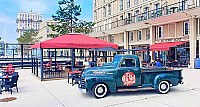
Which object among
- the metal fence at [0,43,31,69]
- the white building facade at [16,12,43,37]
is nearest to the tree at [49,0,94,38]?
the metal fence at [0,43,31,69]

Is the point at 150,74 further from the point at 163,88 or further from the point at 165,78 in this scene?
the point at 163,88

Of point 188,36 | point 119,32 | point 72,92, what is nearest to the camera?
point 72,92

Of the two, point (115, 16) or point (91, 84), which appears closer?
point (91, 84)

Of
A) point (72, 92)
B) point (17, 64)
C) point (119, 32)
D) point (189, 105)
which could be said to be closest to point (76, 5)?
point (119, 32)

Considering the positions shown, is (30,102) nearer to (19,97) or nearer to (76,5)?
(19,97)

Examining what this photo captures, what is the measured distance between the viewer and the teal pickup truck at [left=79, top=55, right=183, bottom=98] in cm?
699

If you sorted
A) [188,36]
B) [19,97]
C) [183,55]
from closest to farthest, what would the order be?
[19,97] → [188,36] → [183,55]

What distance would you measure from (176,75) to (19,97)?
23.0 feet

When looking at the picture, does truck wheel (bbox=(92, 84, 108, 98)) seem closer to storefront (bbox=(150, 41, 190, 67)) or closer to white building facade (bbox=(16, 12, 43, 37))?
storefront (bbox=(150, 41, 190, 67))

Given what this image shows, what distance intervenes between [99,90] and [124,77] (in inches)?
46.4

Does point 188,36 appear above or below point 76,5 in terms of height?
below

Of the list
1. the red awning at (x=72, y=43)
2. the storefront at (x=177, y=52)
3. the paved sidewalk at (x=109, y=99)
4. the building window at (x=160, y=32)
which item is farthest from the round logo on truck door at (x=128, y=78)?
the building window at (x=160, y=32)

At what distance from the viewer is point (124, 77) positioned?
718 cm

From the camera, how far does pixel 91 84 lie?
6.88 meters
